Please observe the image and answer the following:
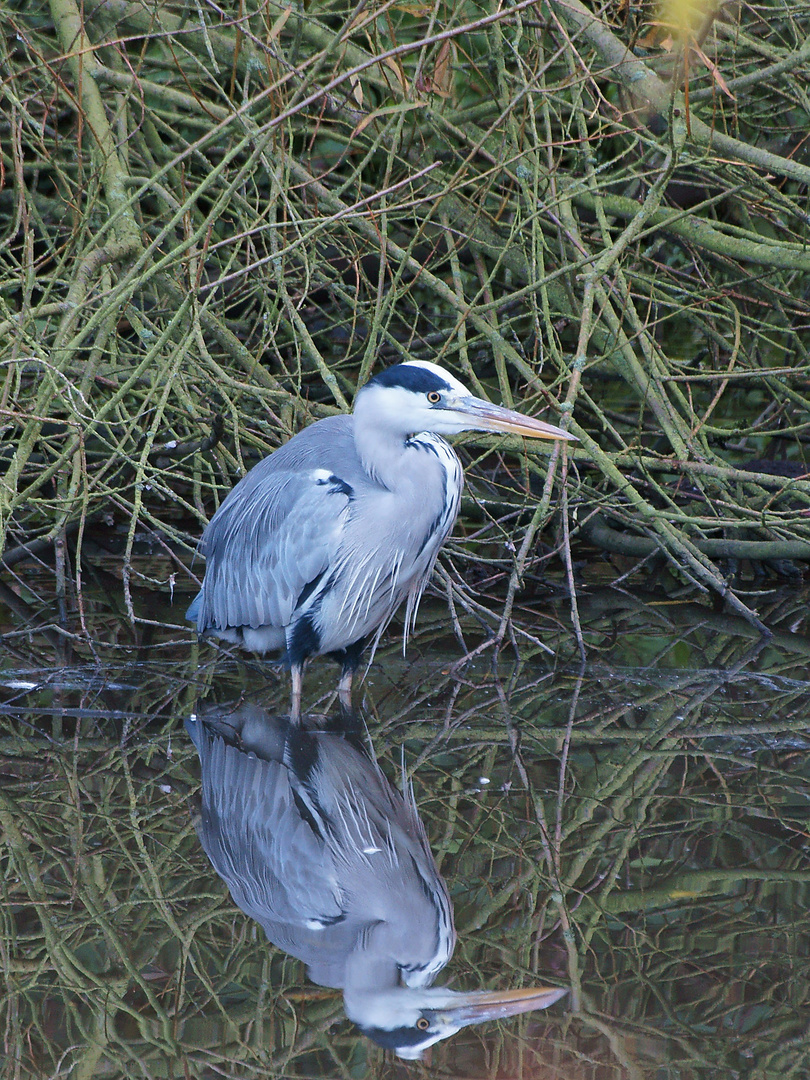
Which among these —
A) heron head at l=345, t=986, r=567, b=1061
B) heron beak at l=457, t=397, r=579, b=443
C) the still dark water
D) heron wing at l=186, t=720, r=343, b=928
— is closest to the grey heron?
heron beak at l=457, t=397, r=579, b=443

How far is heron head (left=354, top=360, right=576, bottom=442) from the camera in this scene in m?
4.02

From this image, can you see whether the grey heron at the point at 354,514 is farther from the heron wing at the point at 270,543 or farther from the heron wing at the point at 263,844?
the heron wing at the point at 263,844

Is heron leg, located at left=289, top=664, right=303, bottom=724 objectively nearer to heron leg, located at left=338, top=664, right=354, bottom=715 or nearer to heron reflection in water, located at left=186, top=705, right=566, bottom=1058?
heron reflection in water, located at left=186, top=705, right=566, bottom=1058

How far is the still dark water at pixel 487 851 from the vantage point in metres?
2.53

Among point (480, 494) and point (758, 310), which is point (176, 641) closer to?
point (480, 494)

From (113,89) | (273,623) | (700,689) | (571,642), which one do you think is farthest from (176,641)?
(113,89)

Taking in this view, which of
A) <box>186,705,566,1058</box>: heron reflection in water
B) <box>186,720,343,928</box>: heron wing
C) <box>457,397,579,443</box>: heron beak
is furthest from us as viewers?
<box>457,397,579,443</box>: heron beak

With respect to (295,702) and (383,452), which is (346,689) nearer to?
(295,702)

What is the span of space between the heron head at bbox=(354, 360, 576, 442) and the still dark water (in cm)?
101

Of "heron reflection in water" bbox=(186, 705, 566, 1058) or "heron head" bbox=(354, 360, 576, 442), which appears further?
"heron head" bbox=(354, 360, 576, 442)

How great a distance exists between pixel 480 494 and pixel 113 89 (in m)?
2.56

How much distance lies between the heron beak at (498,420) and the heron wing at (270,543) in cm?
53

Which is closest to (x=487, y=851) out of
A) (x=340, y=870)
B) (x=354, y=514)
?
(x=340, y=870)

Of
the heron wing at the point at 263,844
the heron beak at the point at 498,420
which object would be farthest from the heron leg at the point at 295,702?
the heron beak at the point at 498,420
